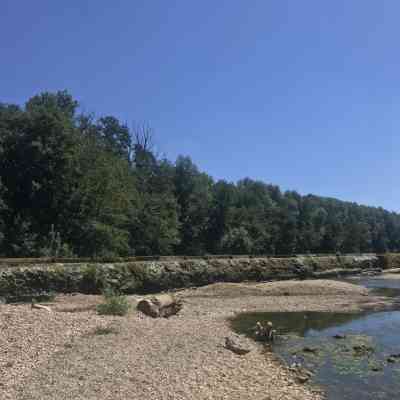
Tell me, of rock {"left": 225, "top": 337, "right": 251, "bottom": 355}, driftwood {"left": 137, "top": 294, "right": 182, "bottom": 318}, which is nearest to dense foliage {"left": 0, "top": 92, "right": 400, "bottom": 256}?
driftwood {"left": 137, "top": 294, "right": 182, "bottom": 318}

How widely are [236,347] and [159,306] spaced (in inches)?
238

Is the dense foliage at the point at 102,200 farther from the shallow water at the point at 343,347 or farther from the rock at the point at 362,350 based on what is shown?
the rock at the point at 362,350

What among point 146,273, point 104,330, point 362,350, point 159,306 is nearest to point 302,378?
point 362,350

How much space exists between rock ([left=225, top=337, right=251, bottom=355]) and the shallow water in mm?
1119

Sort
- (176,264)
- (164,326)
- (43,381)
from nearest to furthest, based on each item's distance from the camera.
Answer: (43,381)
(164,326)
(176,264)

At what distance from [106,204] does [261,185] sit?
→ 66.5 meters

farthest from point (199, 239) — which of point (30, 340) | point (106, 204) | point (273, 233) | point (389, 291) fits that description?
point (30, 340)

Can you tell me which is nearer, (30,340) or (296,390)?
(296,390)

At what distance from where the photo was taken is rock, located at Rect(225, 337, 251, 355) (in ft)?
37.5

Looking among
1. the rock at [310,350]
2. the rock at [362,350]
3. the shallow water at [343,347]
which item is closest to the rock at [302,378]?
the shallow water at [343,347]

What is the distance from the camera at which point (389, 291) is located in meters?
31.2

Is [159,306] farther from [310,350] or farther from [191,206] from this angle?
[191,206]

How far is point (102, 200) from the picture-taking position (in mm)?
35781

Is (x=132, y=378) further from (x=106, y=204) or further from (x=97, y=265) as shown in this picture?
(x=106, y=204)
